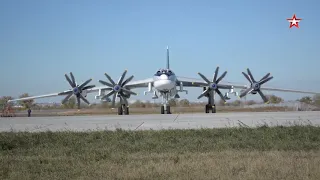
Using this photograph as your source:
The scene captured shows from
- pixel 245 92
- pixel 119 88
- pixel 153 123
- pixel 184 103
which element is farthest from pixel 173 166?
pixel 184 103

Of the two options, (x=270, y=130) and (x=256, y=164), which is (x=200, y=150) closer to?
(x=256, y=164)

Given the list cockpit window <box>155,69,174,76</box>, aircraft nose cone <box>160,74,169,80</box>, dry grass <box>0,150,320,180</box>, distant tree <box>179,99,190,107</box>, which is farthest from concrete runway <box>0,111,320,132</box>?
distant tree <box>179,99,190,107</box>

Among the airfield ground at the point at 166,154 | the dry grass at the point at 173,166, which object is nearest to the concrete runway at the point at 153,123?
the airfield ground at the point at 166,154

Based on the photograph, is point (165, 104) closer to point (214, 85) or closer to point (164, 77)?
point (164, 77)

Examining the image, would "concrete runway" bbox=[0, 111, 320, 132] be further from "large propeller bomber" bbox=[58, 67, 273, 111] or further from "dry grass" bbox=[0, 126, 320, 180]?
"large propeller bomber" bbox=[58, 67, 273, 111]

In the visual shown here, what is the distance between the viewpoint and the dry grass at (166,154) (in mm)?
6465

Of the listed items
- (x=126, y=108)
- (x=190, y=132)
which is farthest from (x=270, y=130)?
(x=126, y=108)

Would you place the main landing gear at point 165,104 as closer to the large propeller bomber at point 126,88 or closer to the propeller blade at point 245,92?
the large propeller bomber at point 126,88

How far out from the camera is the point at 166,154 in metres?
8.43

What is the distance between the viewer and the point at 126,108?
33.2 metres

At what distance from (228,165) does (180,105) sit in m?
49.3

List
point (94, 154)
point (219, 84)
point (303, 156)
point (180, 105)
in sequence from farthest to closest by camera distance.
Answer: point (180, 105) → point (219, 84) → point (94, 154) → point (303, 156)

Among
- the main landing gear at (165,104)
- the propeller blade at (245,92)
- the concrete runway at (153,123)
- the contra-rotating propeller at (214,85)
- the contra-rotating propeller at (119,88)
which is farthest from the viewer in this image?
the propeller blade at (245,92)

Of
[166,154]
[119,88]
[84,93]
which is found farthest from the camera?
[84,93]
